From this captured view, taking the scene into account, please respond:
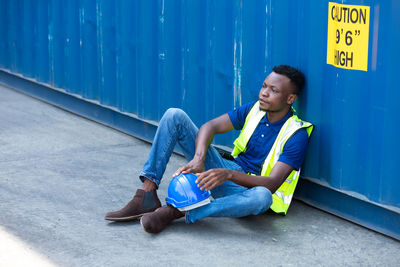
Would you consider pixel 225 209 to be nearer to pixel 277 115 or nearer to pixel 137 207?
pixel 137 207

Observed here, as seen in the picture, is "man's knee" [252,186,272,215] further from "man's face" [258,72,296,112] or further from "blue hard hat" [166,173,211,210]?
"man's face" [258,72,296,112]

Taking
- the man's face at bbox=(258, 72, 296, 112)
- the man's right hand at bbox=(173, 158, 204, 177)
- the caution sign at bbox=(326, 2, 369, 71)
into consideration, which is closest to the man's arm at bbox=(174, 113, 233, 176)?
the man's right hand at bbox=(173, 158, 204, 177)

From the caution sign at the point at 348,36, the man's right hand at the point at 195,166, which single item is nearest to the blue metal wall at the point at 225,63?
the caution sign at the point at 348,36

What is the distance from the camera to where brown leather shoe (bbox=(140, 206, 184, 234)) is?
415 cm

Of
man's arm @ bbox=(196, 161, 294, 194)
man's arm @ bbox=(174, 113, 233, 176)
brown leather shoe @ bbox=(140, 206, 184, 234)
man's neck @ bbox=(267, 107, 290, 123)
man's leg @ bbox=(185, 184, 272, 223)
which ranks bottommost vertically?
brown leather shoe @ bbox=(140, 206, 184, 234)

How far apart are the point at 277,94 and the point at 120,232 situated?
1.34 m

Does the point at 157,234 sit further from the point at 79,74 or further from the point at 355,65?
the point at 79,74

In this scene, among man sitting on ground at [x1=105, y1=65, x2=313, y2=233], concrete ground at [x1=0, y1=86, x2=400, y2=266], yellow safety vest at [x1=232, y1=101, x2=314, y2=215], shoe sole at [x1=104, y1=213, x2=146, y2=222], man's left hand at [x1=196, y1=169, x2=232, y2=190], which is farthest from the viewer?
yellow safety vest at [x1=232, y1=101, x2=314, y2=215]

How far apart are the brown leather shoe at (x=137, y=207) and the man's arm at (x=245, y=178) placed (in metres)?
0.45

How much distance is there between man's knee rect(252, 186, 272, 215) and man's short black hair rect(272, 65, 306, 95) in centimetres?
74

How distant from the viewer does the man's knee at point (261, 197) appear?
13.6 ft

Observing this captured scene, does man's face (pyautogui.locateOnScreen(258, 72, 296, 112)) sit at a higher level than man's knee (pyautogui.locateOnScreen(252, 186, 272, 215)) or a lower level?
higher

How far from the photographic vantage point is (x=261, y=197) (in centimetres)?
416

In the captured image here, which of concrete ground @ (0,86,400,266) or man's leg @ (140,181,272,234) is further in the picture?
man's leg @ (140,181,272,234)
